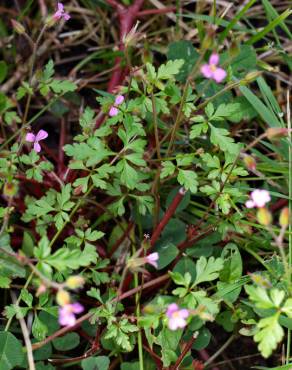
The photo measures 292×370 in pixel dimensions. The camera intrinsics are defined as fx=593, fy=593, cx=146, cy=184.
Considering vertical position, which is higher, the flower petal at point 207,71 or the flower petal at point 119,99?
the flower petal at point 207,71

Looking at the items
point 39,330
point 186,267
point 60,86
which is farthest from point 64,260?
point 60,86

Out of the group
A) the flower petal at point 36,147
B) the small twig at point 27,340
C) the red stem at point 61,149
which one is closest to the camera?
the small twig at point 27,340

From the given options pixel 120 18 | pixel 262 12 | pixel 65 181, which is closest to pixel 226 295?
pixel 65 181

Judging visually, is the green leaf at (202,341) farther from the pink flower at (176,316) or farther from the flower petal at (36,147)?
the flower petal at (36,147)

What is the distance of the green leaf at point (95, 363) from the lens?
5.38ft

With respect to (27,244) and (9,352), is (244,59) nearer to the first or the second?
(27,244)

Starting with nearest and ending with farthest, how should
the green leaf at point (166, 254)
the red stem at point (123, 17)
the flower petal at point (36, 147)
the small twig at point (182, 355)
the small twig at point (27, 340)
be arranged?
1. the small twig at point (27, 340)
2. the small twig at point (182, 355)
3. the flower petal at point (36, 147)
4. the green leaf at point (166, 254)
5. the red stem at point (123, 17)

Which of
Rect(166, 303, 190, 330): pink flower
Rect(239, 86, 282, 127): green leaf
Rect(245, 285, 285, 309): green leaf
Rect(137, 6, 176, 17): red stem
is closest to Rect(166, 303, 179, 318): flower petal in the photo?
Rect(166, 303, 190, 330): pink flower

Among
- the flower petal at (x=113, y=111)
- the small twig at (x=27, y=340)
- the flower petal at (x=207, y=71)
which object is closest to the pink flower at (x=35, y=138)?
the flower petal at (x=113, y=111)

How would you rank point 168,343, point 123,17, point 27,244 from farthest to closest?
point 123,17
point 27,244
point 168,343

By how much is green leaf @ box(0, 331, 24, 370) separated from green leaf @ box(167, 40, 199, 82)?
1.05 meters

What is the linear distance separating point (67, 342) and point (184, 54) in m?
1.07

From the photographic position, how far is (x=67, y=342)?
1.75 metres

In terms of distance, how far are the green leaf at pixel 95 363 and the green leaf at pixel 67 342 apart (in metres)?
0.12
